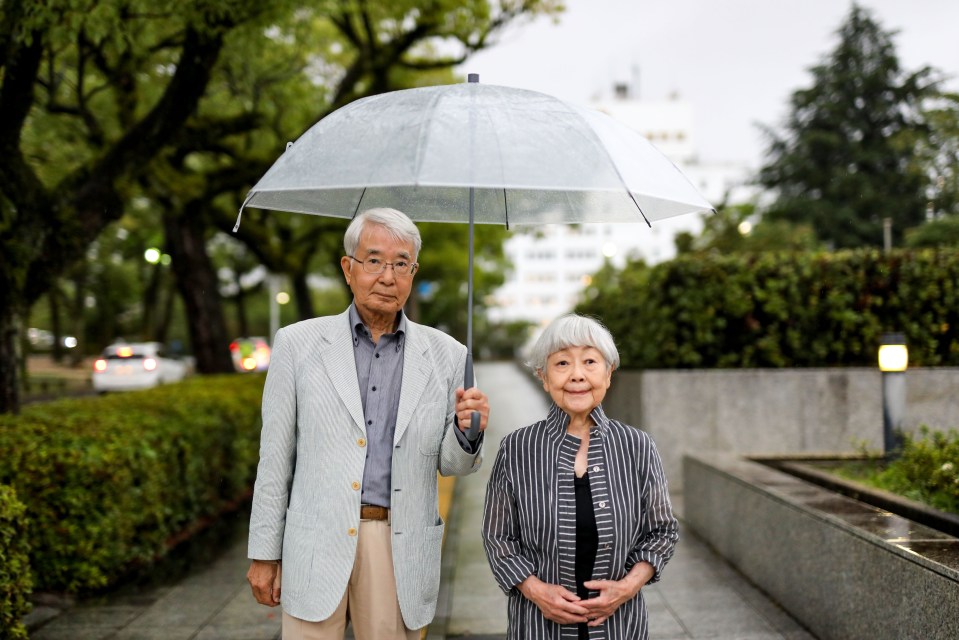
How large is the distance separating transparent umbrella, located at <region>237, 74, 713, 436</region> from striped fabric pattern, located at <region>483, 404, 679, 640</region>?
349mm

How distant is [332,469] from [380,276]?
665mm

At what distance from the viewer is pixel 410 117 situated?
10.0 feet

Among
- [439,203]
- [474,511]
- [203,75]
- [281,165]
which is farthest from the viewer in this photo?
[474,511]

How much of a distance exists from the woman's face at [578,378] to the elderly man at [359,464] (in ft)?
0.91

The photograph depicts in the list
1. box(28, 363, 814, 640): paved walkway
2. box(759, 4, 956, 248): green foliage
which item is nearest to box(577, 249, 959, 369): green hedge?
box(28, 363, 814, 640): paved walkway

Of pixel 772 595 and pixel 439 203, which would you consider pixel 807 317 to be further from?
pixel 439 203

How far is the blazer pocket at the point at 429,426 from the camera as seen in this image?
3113mm

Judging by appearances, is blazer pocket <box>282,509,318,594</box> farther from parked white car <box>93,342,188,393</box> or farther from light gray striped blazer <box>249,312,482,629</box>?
parked white car <box>93,342,188,393</box>

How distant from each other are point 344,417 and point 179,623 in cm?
331

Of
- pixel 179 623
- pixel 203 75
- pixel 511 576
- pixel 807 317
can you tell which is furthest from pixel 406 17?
pixel 511 576

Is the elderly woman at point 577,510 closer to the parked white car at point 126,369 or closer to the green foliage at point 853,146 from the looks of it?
the parked white car at point 126,369

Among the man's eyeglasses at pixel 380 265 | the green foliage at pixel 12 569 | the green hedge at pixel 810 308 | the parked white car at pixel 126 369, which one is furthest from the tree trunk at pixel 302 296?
the man's eyeglasses at pixel 380 265

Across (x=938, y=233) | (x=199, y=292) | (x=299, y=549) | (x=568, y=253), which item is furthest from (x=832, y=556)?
(x=568, y=253)

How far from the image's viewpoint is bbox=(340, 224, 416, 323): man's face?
314 centimetres
